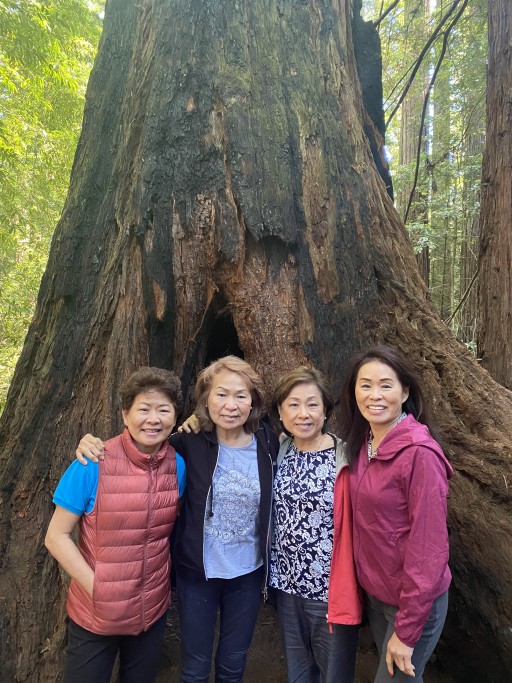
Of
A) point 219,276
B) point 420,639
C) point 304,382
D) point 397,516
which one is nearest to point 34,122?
point 219,276

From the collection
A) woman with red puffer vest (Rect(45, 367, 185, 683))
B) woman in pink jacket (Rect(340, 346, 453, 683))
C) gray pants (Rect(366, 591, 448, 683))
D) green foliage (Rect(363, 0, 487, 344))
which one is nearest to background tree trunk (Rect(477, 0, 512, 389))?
green foliage (Rect(363, 0, 487, 344))

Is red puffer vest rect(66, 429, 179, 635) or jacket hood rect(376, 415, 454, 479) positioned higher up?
jacket hood rect(376, 415, 454, 479)

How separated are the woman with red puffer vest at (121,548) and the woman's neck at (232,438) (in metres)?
0.27

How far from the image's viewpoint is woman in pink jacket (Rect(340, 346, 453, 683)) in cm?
164

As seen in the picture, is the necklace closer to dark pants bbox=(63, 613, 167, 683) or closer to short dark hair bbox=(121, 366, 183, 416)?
short dark hair bbox=(121, 366, 183, 416)

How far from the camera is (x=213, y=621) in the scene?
2.15 metres

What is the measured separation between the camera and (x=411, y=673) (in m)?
1.65

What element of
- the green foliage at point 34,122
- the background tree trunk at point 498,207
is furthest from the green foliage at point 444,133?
the green foliage at point 34,122

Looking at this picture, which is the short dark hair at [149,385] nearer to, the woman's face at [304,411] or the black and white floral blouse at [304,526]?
the woman's face at [304,411]

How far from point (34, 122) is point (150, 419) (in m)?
9.45

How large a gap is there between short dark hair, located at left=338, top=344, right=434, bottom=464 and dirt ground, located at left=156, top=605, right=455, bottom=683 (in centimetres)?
147

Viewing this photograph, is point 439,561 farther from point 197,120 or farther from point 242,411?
point 197,120

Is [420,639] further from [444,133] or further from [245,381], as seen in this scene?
[444,133]

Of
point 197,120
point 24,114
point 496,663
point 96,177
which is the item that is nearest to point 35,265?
point 24,114
